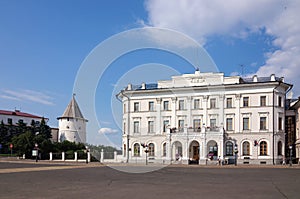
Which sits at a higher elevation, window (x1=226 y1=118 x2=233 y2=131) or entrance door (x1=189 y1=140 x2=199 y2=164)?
window (x1=226 y1=118 x2=233 y2=131)

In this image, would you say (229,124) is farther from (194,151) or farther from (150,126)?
(150,126)

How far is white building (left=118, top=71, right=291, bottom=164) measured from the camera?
59.9 metres

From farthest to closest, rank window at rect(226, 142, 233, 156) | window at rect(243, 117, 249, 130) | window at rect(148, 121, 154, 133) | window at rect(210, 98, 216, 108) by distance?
window at rect(148, 121, 154, 133), window at rect(210, 98, 216, 108), window at rect(243, 117, 249, 130), window at rect(226, 142, 233, 156)

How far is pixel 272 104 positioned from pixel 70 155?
125ft

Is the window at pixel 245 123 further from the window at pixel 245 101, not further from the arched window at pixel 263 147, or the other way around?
the arched window at pixel 263 147

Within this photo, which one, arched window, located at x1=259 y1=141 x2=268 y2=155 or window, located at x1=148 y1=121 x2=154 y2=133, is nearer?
arched window, located at x1=259 y1=141 x2=268 y2=155

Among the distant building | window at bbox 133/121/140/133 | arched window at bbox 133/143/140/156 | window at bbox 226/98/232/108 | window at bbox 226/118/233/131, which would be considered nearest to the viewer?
window at bbox 226/118/233/131

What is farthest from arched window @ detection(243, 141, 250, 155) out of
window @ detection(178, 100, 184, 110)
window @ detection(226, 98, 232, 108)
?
window @ detection(178, 100, 184, 110)

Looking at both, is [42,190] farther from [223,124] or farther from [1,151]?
[1,151]

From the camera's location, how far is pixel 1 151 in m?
90.1

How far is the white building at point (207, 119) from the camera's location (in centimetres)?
5988

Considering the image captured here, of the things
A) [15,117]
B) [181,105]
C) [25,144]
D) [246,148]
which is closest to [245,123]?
[246,148]

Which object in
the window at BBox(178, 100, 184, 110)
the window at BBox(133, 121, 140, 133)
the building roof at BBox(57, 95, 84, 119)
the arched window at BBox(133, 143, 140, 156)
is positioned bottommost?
the arched window at BBox(133, 143, 140, 156)

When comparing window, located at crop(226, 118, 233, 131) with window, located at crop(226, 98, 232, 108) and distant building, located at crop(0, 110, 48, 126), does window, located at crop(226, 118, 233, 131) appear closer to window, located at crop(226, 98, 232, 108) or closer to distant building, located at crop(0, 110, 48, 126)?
window, located at crop(226, 98, 232, 108)
